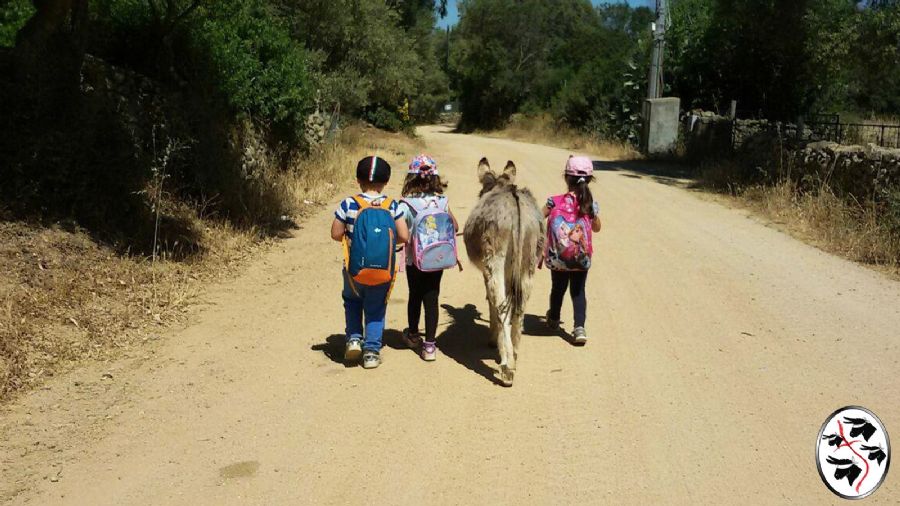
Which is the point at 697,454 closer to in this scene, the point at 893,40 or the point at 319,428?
the point at 319,428

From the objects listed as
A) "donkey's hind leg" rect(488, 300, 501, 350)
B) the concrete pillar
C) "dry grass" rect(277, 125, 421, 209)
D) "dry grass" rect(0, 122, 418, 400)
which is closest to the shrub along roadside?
"donkey's hind leg" rect(488, 300, 501, 350)

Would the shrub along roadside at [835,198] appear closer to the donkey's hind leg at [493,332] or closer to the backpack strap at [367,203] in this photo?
the donkey's hind leg at [493,332]

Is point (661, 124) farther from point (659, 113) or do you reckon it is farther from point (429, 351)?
point (429, 351)

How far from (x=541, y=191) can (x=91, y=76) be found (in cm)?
912

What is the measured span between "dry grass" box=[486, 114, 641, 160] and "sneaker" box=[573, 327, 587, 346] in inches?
818

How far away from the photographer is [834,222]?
446 inches

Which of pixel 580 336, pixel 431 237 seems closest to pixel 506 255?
pixel 431 237

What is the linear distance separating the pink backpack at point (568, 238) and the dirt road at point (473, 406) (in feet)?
2.40

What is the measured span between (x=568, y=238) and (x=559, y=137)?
31.2 metres

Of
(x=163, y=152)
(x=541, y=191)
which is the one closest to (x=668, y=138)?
(x=541, y=191)

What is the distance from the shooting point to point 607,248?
1050 cm

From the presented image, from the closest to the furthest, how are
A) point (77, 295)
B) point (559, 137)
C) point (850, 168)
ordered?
point (77, 295)
point (850, 168)
point (559, 137)

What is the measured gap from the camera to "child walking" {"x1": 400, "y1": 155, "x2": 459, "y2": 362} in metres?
6.01

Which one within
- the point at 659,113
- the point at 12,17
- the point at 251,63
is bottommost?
the point at 659,113
